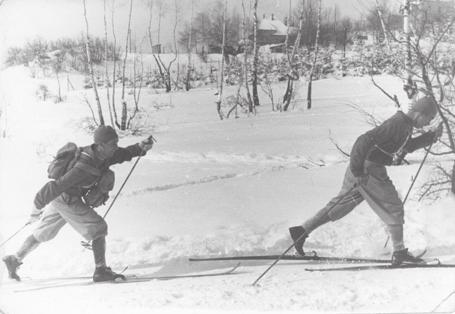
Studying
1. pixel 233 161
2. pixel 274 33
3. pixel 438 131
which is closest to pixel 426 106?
pixel 438 131

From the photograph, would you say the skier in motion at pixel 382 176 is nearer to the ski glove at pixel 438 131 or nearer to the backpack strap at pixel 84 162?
the ski glove at pixel 438 131

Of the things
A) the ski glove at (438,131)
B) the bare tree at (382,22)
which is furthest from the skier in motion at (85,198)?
the ski glove at (438,131)

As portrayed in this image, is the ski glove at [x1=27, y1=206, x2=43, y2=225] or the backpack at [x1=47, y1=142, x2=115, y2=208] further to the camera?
the ski glove at [x1=27, y1=206, x2=43, y2=225]

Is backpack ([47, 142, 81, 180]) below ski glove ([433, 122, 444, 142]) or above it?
below

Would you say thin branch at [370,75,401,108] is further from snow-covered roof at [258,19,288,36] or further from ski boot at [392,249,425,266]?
ski boot at [392,249,425,266]

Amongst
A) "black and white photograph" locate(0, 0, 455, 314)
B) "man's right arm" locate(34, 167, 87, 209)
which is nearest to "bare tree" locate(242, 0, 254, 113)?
"black and white photograph" locate(0, 0, 455, 314)

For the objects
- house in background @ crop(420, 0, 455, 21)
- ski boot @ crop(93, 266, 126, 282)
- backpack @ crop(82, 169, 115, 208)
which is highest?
house in background @ crop(420, 0, 455, 21)

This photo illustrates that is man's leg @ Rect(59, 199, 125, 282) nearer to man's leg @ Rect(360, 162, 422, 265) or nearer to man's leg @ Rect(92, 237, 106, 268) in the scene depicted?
man's leg @ Rect(92, 237, 106, 268)

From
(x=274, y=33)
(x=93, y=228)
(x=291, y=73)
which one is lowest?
(x=93, y=228)

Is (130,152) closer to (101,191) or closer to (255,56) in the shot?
(101,191)
